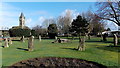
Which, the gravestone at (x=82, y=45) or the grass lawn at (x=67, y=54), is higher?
the gravestone at (x=82, y=45)

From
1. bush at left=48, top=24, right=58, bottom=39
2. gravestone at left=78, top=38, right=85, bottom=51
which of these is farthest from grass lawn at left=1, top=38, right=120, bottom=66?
bush at left=48, top=24, right=58, bottom=39

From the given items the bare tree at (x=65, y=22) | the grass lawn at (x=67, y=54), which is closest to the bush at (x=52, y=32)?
the bare tree at (x=65, y=22)

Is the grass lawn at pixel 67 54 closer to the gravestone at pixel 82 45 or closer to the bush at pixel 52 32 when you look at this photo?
the gravestone at pixel 82 45

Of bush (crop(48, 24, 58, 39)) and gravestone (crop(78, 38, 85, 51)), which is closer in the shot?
gravestone (crop(78, 38, 85, 51))

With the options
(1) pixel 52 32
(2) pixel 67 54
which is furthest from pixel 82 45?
(1) pixel 52 32

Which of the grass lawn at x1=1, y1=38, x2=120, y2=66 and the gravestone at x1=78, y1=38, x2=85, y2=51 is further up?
the gravestone at x1=78, y1=38, x2=85, y2=51

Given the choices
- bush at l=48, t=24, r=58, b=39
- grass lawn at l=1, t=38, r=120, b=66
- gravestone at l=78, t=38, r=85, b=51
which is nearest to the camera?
grass lawn at l=1, t=38, r=120, b=66

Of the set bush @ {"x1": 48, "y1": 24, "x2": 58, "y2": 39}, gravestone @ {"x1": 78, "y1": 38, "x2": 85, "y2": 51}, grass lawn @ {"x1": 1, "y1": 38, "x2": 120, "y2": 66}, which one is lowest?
grass lawn @ {"x1": 1, "y1": 38, "x2": 120, "y2": 66}

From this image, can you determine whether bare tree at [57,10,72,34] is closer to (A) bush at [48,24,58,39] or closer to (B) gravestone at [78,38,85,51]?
(A) bush at [48,24,58,39]

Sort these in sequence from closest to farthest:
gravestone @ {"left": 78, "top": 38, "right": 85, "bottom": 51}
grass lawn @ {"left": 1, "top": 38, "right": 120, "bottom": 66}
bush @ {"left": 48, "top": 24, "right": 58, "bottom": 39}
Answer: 1. grass lawn @ {"left": 1, "top": 38, "right": 120, "bottom": 66}
2. gravestone @ {"left": 78, "top": 38, "right": 85, "bottom": 51}
3. bush @ {"left": 48, "top": 24, "right": 58, "bottom": 39}

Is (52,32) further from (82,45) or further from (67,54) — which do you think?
(67,54)

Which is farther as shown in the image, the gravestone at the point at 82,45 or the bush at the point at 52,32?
the bush at the point at 52,32

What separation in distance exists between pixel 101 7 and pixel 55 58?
72.6 ft

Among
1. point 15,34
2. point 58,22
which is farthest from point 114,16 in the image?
point 58,22
